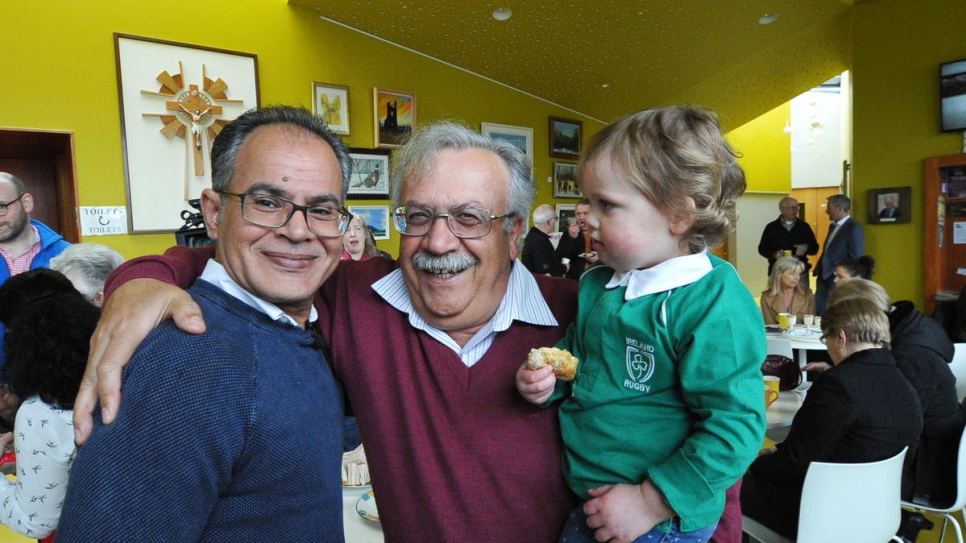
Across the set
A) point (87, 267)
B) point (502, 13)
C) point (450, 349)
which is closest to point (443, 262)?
point (450, 349)

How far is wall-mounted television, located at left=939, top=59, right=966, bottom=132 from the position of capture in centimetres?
691

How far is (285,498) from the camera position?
3.23 ft

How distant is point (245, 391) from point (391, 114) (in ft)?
20.6

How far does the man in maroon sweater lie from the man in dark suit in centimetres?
701

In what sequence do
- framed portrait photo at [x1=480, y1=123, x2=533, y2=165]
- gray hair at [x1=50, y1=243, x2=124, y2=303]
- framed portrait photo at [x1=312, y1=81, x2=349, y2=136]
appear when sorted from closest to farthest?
gray hair at [x1=50, y1=243, x2=124, y2=303] → framed portrait photo at [x1=312, y1=81, x2=349, y2=136] → framed portrait photo at [x1=480, y1=123, x2=533, y2=165]

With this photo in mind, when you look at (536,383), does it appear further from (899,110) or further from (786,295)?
(899,110)

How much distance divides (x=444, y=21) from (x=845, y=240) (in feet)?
18.0

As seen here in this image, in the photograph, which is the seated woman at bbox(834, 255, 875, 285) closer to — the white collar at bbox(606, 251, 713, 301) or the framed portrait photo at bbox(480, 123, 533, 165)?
the framed portrait photo at bbox(480, 123, 533, 165)

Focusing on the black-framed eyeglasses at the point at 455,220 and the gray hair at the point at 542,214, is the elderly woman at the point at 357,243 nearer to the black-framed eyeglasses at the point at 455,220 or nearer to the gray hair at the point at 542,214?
the gray hair at the point at 542,214

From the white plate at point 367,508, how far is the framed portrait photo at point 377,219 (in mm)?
5190

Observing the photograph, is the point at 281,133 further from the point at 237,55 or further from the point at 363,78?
the point at 363,78

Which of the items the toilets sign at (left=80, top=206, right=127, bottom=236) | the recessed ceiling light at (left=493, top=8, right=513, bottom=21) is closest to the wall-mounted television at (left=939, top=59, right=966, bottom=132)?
the recessed ceiling light at (left=493, top=8, right=513, bottom=21)

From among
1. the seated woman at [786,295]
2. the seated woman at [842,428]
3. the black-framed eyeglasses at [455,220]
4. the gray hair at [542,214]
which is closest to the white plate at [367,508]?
the black-framed eyeglasses at [455,220]

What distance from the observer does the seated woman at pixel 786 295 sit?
17.2ft
